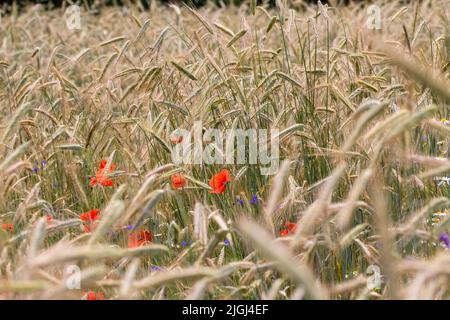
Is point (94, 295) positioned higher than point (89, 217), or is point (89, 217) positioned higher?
point (89, 217)

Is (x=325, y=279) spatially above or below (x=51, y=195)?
below

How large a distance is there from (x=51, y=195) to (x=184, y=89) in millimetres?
752

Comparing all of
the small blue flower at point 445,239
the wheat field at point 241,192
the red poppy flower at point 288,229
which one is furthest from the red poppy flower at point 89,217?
the small blue flower at point 445,239

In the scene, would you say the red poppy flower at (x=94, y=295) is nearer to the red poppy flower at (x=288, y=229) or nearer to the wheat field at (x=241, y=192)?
the wheat field at (x=241, y=192)

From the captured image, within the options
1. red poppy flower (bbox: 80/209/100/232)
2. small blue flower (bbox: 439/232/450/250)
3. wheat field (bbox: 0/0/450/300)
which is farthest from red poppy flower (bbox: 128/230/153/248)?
small blue flower (bbox: 439/232/450/250)

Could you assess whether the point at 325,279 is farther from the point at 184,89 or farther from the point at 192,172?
the point at 184,89

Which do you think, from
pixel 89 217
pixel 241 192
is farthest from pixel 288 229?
pixel 89 217

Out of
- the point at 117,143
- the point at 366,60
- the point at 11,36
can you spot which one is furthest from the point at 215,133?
the point at 11,36

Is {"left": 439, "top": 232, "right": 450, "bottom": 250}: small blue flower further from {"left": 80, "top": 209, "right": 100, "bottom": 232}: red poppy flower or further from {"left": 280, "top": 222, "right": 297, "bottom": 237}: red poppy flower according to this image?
{"left": 80, "top": 209, "right": 100, "bottom": 232}: red poppy flower

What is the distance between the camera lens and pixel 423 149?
2.85m
